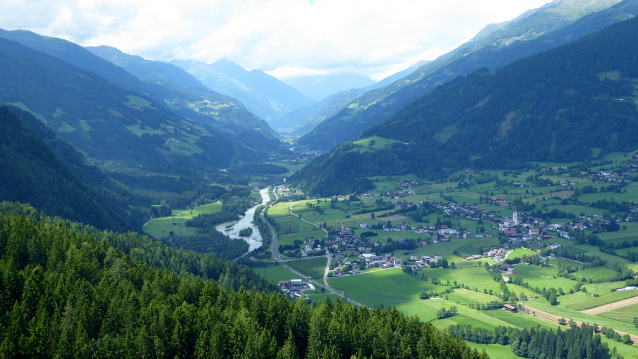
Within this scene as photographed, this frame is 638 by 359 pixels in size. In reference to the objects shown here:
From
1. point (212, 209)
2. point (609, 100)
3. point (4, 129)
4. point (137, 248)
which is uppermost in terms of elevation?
point (609, 100)

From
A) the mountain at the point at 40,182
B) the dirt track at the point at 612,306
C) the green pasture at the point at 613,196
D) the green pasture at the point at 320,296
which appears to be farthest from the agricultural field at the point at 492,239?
the mountain at the point at 40,182

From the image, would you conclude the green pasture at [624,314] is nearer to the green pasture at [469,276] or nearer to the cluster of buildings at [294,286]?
the green pasture at [469,276]

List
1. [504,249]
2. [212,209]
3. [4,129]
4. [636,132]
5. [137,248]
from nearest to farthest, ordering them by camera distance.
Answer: [137,248] < [504,249] < [4,129] < [212,209] < [636,132]

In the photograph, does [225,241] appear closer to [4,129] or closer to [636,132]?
[4,129]

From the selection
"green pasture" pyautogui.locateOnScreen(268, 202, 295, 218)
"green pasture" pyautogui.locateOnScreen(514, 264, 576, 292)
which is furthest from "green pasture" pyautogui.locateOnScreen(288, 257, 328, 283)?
"green pasture" pyautogui.locateOnScreen(268, 202, 295, 218)

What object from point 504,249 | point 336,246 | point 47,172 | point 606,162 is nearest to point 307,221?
point 336,246

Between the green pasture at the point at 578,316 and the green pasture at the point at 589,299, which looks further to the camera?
the green pasture at the point at 589,299

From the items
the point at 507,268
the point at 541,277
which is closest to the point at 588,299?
the point at 541,277
